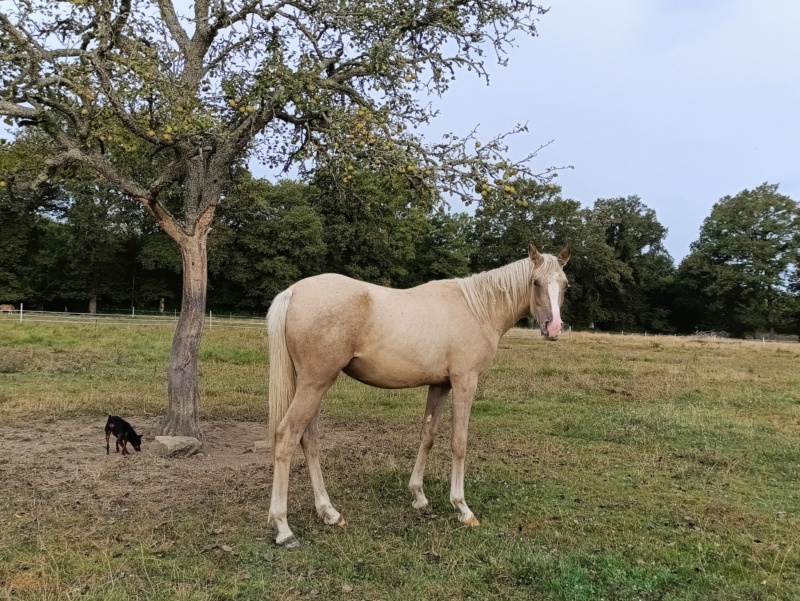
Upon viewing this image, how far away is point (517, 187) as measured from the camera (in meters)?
5.48

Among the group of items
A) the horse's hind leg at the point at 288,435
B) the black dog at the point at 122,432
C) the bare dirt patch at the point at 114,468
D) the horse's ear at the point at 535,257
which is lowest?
the bare dirt patch at the point at 114,468

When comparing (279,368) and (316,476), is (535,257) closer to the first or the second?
(279,368)

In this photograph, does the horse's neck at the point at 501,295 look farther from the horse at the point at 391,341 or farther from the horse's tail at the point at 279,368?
the horse's tail at the point at 279,368

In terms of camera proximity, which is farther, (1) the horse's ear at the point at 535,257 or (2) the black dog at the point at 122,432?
(2) the black dog at the point at 122,432

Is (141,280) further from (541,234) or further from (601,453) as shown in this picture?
(601,453)

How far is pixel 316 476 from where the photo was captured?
501 cm

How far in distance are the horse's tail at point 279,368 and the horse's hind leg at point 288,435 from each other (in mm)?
99

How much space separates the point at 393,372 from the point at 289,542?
1703 millimetres

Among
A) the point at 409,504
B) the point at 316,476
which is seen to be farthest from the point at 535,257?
the point at 316,476

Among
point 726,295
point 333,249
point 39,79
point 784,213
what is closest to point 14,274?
point 333,249

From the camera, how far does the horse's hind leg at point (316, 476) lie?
4.86 metres

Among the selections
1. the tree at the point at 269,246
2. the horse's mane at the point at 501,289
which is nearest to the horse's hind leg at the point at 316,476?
the horse's mane at the point at 501,289

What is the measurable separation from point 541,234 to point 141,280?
1561 inches

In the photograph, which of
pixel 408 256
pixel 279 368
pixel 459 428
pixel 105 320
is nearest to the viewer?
pixel 279 368
